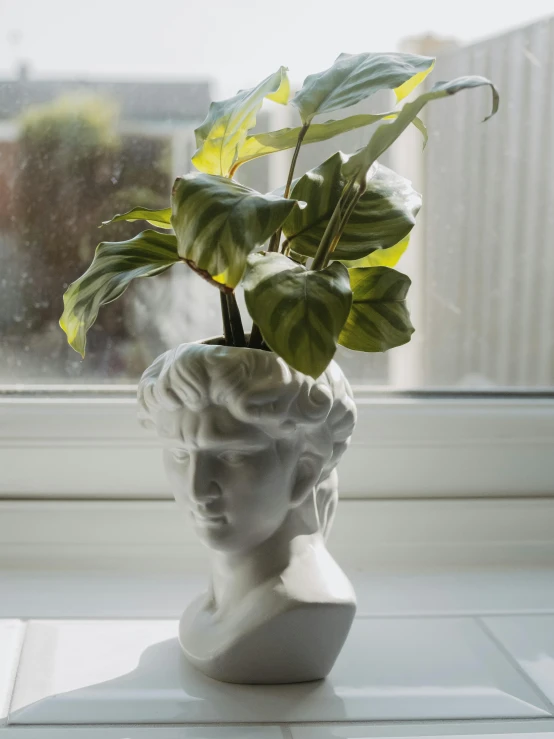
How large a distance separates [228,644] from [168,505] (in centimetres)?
33

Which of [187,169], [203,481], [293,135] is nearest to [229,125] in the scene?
[293,135]

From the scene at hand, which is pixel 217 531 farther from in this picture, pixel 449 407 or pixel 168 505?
pixel 449 407

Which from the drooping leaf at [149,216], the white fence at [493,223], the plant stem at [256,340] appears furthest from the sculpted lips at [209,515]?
the white fence at [493,223]

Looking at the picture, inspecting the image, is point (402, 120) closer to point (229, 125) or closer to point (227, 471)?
point (229, 125)

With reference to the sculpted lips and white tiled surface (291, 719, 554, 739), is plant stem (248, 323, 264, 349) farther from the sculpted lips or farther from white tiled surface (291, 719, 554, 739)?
white tiled surface (291, 719, 554, 739)

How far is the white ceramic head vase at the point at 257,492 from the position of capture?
69 cm

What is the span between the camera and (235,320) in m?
0.72

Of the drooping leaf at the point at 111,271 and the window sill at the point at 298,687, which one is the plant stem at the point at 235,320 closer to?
the drooping leaf at the point at 111,271

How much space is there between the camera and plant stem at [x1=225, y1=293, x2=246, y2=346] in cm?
71

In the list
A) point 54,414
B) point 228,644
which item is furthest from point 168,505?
point 228,644

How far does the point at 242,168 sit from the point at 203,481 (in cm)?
51

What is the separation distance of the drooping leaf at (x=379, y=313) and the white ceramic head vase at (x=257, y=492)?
0.12ft

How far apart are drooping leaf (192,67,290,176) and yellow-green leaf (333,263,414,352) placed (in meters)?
0.14

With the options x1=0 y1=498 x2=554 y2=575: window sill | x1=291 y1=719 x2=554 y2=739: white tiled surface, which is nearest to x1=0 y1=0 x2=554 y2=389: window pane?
x1=0 y1=498 x2=554 y2=575: window sill
